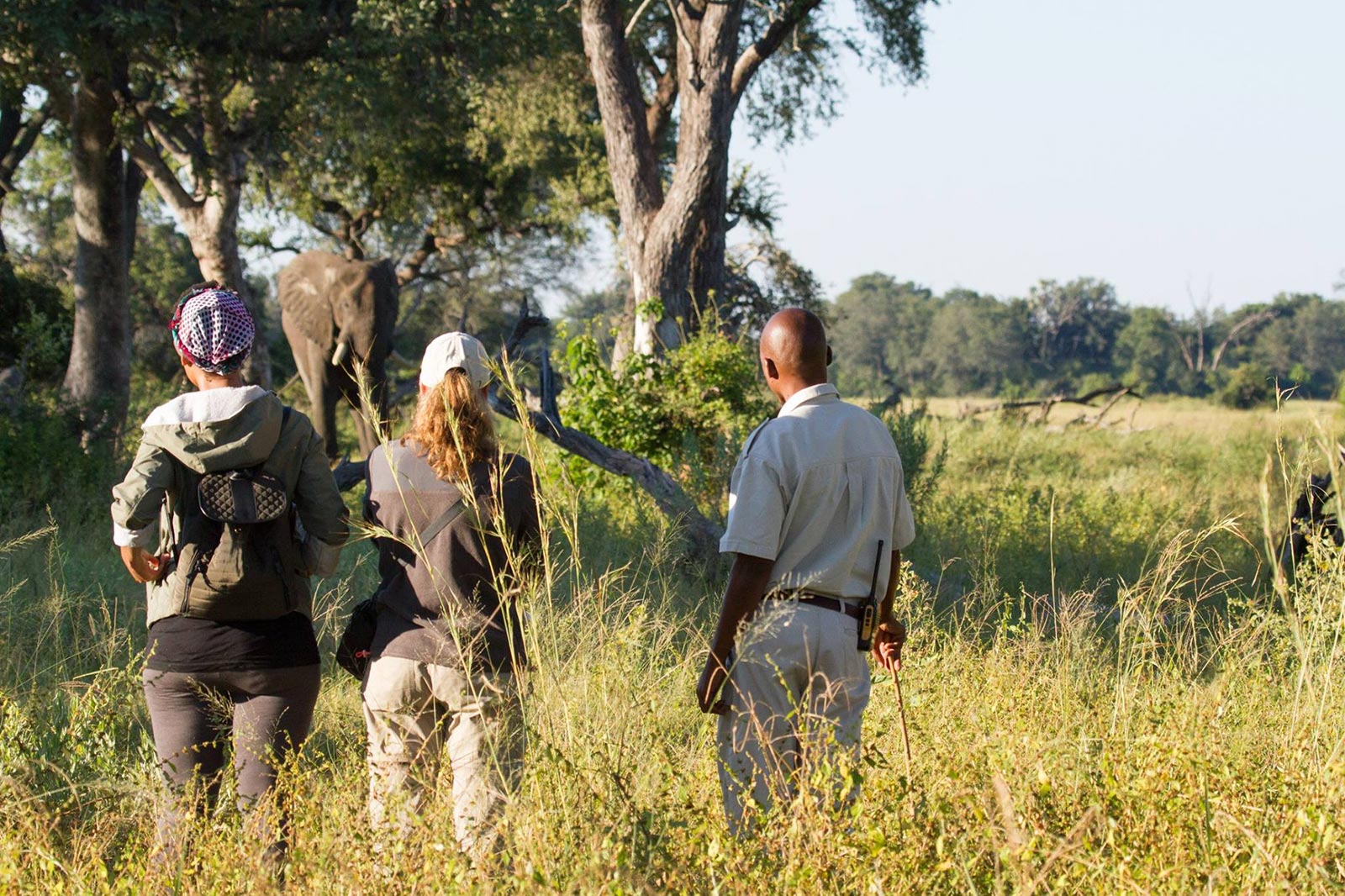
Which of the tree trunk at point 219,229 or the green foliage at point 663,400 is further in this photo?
the tree trunk at point 219,229

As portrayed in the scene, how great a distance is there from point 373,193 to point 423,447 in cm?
2026

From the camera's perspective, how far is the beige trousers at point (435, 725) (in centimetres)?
347

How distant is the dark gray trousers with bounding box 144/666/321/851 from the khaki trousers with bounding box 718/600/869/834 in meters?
1.22

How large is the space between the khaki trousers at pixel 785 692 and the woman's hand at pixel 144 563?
159cm

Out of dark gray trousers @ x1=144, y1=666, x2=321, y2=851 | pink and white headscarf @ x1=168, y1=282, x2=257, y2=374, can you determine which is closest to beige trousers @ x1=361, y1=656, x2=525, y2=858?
dark gray trousers @ x1=144, y1=666, x2=321, y2=851

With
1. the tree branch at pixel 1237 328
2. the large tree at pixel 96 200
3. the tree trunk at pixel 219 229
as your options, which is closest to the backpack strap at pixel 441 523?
the large tree at pixel 96 200

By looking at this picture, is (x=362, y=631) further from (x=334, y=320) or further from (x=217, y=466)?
(x=334, y=320)

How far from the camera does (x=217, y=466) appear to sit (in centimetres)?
348

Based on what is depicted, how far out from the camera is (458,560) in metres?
3.51

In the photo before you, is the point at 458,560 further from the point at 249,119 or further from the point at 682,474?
the point at 249,119

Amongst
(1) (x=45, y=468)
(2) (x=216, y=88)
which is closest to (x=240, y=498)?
(1) (x=45, y=468)

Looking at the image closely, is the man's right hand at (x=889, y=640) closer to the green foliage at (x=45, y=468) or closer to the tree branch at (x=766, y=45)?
the green foliage at (x=45, y=468)

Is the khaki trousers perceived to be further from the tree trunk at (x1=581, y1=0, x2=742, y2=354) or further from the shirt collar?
the tree trunk at (x1=581, y1=0, x2=742, y2=354)

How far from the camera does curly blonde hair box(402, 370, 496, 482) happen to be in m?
3.49
